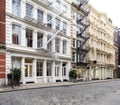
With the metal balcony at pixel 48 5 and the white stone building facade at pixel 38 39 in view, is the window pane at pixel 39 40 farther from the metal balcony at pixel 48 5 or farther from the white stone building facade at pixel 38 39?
the metal balcony at pixel 48 5

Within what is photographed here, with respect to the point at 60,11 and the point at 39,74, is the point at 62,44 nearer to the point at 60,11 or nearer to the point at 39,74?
the point at 60,11

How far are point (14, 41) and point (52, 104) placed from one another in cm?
1900

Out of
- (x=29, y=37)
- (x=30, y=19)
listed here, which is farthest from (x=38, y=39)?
(x=30, y=19)

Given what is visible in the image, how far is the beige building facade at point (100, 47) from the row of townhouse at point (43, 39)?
571 cm

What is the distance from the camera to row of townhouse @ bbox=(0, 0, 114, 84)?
3108 centimetres

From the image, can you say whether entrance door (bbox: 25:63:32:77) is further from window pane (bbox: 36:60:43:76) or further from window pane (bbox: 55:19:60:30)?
window pane (bbox: 55:19:60:30)

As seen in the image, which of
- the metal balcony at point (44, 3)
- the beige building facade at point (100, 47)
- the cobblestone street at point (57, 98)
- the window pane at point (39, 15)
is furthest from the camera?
the beige building facade at point (100, 47)

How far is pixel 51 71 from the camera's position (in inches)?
1631

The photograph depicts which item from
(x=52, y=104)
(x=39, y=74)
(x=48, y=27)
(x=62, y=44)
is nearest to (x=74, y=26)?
(x=62, y=44)

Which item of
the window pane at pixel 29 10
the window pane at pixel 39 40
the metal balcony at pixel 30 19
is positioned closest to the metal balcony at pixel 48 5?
the window pane at pixel 29 10

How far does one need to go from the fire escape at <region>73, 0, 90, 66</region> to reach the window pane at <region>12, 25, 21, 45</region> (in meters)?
20.2

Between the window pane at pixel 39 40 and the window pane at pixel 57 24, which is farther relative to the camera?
the window pane at pixel 57 24

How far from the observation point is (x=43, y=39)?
38906 mm

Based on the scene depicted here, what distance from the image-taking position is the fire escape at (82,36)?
52.7 metres
